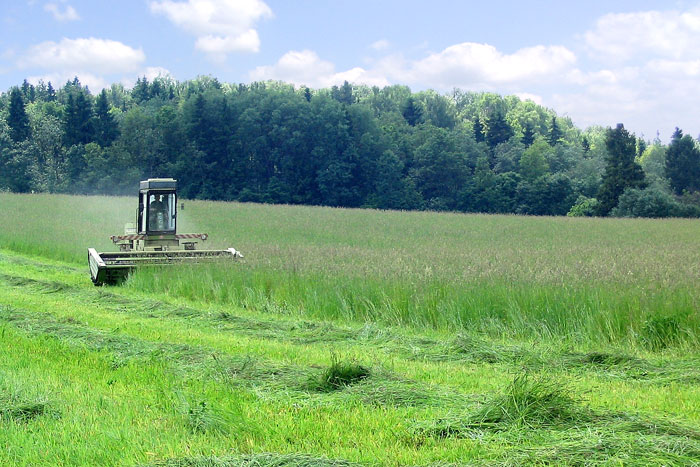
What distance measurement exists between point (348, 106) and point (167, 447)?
265 feet

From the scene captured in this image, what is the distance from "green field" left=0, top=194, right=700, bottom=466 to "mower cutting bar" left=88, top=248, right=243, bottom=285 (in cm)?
50

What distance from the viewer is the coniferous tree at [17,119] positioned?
7988 cm

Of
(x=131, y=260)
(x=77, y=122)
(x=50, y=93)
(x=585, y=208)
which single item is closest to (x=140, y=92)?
(x=50, y=93)

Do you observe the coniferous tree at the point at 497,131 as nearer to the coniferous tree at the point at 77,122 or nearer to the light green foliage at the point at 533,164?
the light green foliage at the point at 533,164

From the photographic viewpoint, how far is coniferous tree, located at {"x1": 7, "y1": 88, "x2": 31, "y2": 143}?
262 ft

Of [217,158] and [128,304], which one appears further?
[217,158]

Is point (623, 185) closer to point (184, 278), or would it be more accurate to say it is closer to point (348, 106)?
point (348, 106)

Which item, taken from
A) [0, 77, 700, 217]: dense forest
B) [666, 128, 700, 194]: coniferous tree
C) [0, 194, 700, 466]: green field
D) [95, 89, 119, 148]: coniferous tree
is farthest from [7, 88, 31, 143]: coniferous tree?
[666, 128, 700, 194]: coniferous tree

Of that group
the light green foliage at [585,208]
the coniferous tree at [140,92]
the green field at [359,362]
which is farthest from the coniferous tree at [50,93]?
the green field at [359,362]

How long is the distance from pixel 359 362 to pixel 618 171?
2386 inches

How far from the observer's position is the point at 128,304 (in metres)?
13.1

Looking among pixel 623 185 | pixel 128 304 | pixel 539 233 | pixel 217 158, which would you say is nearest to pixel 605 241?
pixel 539 233

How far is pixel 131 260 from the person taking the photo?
16.4m

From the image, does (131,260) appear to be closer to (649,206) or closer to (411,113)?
(649,206)
